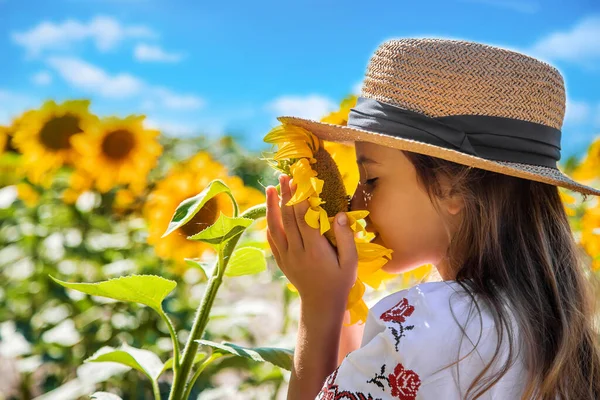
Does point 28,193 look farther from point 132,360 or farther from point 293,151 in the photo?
point 293,151

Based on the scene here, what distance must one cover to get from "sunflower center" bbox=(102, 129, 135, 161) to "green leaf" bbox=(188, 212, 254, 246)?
4.69 feet

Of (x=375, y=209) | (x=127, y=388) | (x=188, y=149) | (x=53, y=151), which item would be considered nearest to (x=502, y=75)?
(x=375, y=209)

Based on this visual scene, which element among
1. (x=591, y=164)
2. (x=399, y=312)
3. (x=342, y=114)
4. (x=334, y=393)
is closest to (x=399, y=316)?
(x=399, y=312)

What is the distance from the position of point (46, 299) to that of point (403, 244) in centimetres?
147

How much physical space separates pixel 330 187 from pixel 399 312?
0.63 feet

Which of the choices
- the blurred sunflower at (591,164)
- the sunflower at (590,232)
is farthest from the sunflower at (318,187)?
the blurred sunflower at (591,164)

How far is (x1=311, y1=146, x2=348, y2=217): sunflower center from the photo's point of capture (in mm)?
1022

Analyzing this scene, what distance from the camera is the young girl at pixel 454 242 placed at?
943 millimetres

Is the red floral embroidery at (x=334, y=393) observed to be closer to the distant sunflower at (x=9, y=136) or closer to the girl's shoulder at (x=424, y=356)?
the girl's shoulder at (x=424, y=356)

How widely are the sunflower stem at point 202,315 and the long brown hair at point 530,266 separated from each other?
0.28 metres

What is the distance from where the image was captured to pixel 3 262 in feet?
7.54

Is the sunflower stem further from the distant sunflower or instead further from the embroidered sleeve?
the distant sunflower

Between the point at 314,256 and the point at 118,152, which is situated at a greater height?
the point at 118,152

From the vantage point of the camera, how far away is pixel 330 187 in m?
1.03
